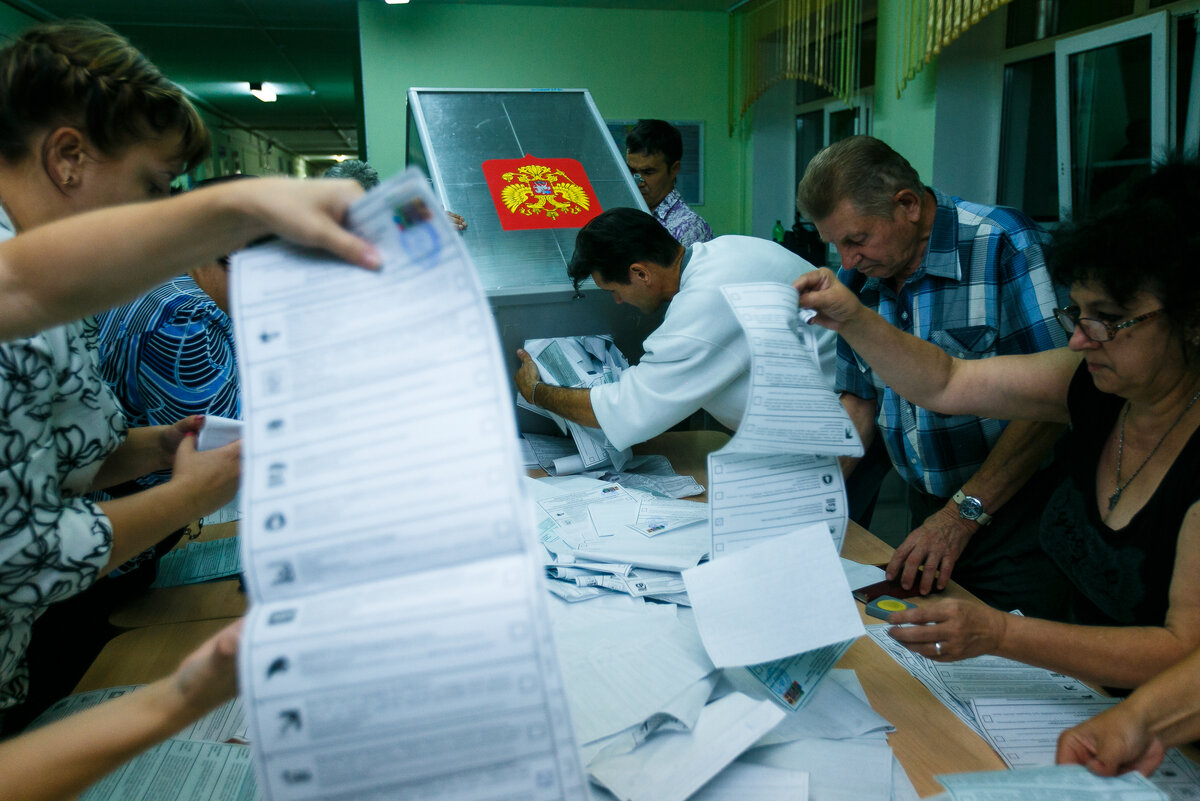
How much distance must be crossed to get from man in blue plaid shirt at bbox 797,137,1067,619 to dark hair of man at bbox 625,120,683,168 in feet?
5.28

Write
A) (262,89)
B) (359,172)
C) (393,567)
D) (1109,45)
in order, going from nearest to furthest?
(393,567)
(1109,45)
(359,172)
(262,89)

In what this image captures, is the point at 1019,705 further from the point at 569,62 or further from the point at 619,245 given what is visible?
the point at 569,62

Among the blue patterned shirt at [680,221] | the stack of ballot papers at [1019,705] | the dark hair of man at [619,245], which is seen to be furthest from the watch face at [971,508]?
the blue patterned shirt at [680,221]

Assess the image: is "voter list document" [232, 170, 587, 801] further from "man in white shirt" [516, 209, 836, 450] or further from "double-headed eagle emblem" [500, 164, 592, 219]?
"double-headed eagle emblem" [500, 164, 592, 219]

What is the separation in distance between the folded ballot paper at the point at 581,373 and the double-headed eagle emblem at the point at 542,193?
496 millimetres

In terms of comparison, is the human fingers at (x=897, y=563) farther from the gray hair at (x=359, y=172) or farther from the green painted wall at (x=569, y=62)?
the green painted wall at (x=569, y=62)

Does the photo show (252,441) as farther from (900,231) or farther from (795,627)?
(900,231)

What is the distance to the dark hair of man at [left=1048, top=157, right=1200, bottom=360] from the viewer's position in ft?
3.19

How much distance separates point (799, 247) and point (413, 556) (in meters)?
4.33

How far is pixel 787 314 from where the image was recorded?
1.12m

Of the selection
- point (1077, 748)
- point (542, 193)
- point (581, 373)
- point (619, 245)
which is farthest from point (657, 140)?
point (1077, 748)

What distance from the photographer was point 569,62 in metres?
5.26

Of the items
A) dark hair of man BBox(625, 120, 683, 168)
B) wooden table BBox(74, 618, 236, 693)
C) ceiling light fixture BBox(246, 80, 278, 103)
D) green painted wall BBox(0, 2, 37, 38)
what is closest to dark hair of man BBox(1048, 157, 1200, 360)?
wooden table BBox(74, 618, 236, 693)

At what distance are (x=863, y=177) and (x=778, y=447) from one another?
0.87 m
